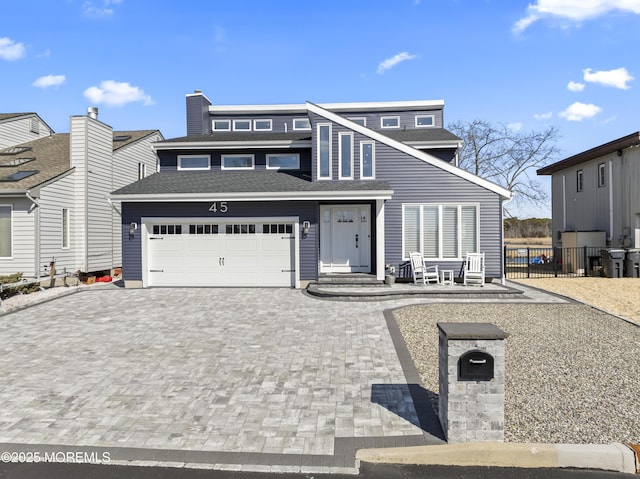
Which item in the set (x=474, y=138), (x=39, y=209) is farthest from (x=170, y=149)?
(x=474, y=138)

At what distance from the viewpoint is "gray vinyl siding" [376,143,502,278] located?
13977mm

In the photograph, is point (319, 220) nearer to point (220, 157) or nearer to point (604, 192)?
point (220, 157)

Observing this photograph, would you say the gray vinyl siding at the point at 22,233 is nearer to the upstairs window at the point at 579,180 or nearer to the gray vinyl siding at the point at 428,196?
the gray vinyl siding at the point at 428,196

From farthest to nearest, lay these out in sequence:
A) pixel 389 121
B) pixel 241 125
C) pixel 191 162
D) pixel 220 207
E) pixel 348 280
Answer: pixel 241 125 < pixel 389 121 < pixel 191 162 < pixel 220 207 < pixel 348 280

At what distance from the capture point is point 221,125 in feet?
72.2

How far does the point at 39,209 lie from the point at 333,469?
14939 millimetres

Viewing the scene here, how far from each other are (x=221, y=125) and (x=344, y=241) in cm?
1111

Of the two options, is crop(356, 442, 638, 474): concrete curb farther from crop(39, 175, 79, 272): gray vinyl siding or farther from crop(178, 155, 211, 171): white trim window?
crop(39, 175, 79, 272): gray vinyl siding

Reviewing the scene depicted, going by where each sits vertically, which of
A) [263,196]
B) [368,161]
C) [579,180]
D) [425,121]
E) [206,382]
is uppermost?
[425,121]

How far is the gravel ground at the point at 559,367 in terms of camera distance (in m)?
4.43

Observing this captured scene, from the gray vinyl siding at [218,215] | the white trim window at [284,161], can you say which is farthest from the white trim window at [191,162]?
the gray vinyl siding at [218,215]

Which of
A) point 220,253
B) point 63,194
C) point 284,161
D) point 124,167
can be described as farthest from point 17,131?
point 220,253

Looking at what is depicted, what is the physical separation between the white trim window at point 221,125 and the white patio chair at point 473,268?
45.8ft

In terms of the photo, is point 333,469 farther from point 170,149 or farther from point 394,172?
point 170,149
